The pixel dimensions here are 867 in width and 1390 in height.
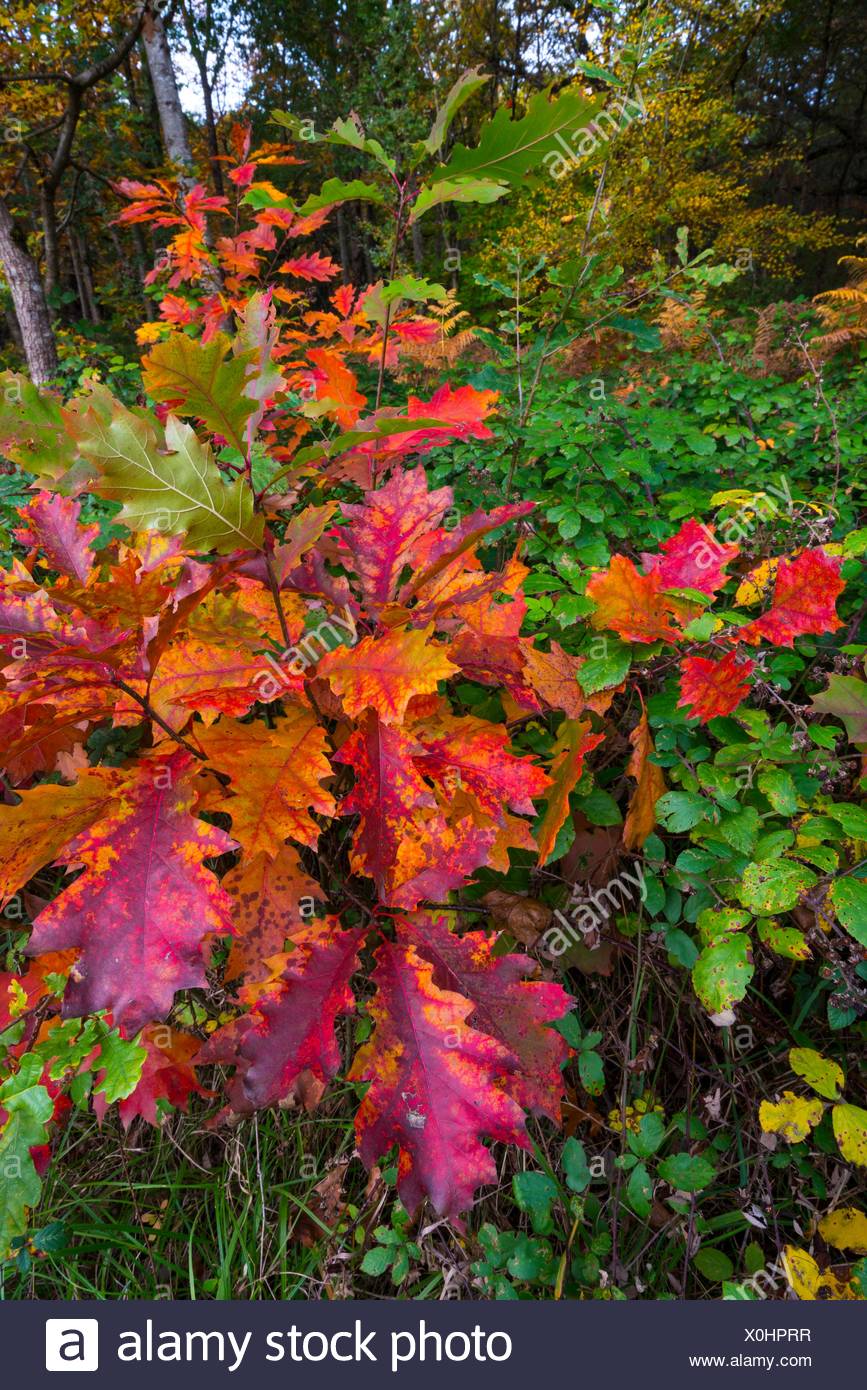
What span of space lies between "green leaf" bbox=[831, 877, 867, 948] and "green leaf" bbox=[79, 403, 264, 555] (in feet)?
2.89

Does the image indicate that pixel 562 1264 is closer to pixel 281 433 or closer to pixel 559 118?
pixel 559 118

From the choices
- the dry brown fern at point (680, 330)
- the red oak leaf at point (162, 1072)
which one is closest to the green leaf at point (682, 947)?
the red oak leaf at point (162, 1072)

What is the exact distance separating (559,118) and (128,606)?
2.67 feet

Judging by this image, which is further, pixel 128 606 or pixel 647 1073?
pixel 647 1073

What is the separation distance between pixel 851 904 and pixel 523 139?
1077 millimetres

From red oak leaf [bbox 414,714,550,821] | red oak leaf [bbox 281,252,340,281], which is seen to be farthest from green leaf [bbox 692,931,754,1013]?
red oak leaf [bbox 281,252,340,281]

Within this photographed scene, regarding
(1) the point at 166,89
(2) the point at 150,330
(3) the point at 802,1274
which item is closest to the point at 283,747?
(3) the point at 802,1274

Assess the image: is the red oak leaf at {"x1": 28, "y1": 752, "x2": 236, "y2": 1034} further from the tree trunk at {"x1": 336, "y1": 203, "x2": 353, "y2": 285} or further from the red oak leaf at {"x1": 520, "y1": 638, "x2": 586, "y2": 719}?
the tree trunk at {"x1": 336, "y1": 203, "x2": 353, "y2": 285}

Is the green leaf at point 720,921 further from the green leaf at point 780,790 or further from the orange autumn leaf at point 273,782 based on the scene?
the orange autumn leaf at point 273,782

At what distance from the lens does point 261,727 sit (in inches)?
38.6

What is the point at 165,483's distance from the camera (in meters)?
0.79

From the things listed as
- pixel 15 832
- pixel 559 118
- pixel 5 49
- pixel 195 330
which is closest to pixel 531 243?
pixel 5 49

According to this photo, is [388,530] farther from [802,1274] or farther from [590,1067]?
[802,1274]

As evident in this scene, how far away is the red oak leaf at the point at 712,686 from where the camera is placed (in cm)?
109
